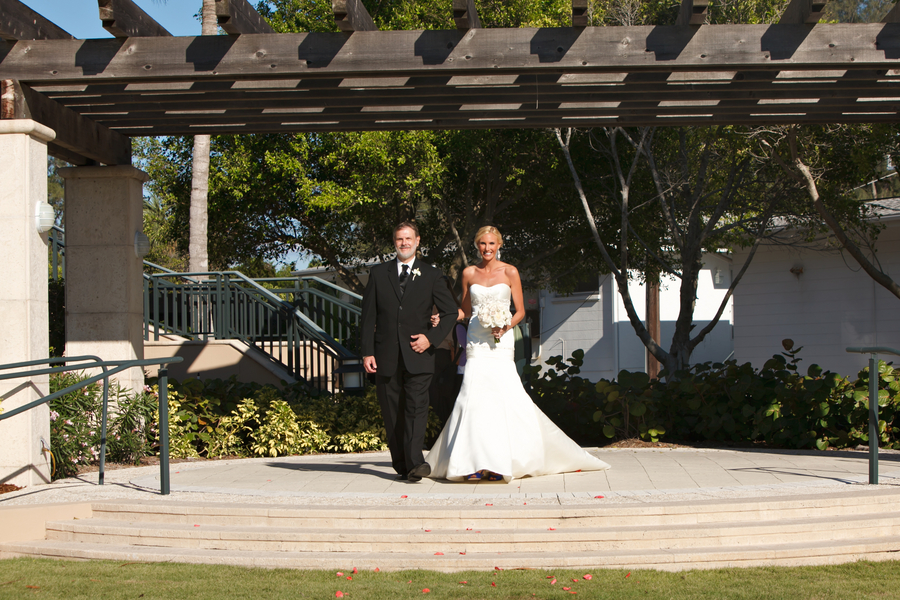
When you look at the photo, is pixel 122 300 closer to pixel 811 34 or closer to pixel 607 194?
pixel 811 34

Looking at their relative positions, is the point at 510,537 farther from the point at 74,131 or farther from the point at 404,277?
the point at 74,131

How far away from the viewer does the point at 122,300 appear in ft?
28.1

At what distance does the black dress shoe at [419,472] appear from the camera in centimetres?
641

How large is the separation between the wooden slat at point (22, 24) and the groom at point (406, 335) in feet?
11.8

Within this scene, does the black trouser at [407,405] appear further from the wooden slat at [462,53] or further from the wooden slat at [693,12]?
the wooden slat at [693,12]

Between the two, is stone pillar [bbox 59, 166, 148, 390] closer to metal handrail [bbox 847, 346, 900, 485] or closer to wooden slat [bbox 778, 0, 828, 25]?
wooden slat [bbox 778, 0, 828, 25]

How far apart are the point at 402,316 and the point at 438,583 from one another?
7.97ft

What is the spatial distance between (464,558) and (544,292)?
21.3 m

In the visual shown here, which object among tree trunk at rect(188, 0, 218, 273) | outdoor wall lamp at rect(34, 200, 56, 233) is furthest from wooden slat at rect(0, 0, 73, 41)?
tree trunk at rect(188, 0, 218, 273)

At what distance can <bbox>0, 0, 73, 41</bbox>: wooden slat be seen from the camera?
21.9ft

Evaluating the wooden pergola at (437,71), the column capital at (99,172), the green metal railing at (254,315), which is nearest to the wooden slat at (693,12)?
the wooden pergola at (437,71)

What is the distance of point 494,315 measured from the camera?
669 centimetres

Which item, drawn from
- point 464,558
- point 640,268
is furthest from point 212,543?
point 640,268

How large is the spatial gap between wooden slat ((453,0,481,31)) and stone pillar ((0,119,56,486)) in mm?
3620
